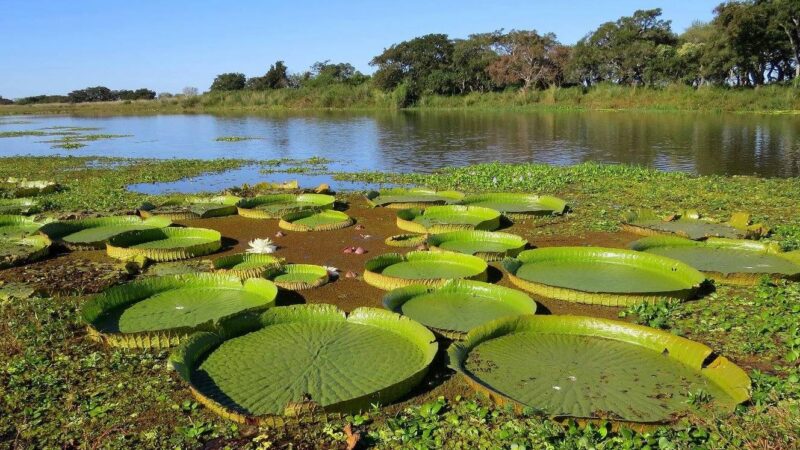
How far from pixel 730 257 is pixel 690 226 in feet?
5.31


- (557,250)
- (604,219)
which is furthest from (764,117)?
(557,250)

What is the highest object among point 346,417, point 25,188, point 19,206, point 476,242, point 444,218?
point 25,188

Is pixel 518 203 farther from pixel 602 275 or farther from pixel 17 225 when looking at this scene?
pixel 17 225

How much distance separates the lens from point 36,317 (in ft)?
18.3

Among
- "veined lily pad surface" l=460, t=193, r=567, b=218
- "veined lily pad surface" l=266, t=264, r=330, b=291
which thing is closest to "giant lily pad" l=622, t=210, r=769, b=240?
"veined lily pad surface" l=460, t=193, r=567, b=218

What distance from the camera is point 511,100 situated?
162 ft

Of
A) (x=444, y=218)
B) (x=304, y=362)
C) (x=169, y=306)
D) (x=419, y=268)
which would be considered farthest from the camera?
(x=444, y=218)

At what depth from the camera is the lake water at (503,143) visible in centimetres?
1881

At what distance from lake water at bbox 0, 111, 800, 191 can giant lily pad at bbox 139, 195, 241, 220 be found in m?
5.68

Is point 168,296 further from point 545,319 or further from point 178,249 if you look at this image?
point 545,319

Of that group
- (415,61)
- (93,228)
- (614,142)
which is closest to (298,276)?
(93,228)

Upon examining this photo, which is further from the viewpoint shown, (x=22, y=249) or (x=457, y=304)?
(x=22, y=249)

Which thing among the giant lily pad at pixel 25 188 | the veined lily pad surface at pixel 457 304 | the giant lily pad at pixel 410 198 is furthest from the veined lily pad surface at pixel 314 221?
the giant lily pad at pixel 25 188

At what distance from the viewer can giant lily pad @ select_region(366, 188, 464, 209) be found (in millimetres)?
10625
